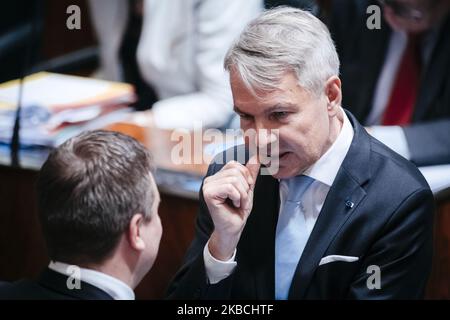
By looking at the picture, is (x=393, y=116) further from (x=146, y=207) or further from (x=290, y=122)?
(x=146, y=207)

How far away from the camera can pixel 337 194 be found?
5.84 ft

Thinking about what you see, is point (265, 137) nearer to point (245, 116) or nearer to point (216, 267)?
point (245, 116)

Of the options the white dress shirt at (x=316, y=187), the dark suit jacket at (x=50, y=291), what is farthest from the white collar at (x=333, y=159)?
the dark suit jacket at (x=50, y=291)

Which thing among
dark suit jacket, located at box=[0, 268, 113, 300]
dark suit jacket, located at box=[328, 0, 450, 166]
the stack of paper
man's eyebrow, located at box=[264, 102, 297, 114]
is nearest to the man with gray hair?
man's eyebrow, located at box=[264, 102, 297, 114]

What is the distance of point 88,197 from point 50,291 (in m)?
0.20

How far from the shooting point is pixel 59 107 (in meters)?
2.62

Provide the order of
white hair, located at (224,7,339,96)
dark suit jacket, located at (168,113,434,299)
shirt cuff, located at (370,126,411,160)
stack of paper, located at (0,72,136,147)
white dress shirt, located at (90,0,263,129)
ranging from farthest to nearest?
white dress shirt, located at (90,0,263,129), stack of paper, located at (0,72,136,147), shirt cuff, located at (370,126,411,160), dark suit jacket, located at (168,113,434,299), white hair, located at (224,7,339,96)

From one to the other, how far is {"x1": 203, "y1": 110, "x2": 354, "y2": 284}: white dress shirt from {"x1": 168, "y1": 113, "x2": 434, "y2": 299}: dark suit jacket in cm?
1

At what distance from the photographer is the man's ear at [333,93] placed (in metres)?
1.68

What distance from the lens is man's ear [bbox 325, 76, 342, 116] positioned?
1681mm

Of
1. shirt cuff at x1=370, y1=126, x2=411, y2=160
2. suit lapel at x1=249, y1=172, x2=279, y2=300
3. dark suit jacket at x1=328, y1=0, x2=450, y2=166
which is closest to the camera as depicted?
suit lapel at x1=249, y1=172, x2=279, y2=300

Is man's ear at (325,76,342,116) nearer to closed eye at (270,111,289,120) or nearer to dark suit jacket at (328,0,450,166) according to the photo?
closed eye at (270,111,289,120)

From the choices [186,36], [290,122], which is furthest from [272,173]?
[186,36]


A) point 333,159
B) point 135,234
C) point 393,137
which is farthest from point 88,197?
point 393,137
